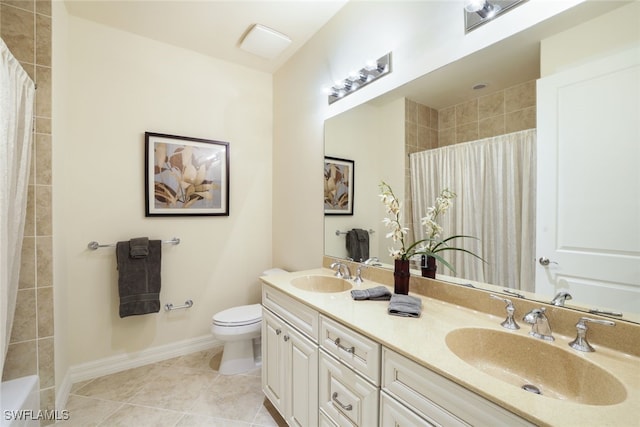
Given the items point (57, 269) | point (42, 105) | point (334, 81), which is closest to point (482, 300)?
point (334, 81)

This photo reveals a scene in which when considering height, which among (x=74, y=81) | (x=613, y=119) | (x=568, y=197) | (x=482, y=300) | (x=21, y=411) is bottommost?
(x=21, y=411)

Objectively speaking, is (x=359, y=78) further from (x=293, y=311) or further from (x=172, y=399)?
(x=172, y=399)

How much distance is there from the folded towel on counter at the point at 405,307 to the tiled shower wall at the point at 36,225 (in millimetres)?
1917

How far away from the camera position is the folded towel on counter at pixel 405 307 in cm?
112

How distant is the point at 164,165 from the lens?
226cm

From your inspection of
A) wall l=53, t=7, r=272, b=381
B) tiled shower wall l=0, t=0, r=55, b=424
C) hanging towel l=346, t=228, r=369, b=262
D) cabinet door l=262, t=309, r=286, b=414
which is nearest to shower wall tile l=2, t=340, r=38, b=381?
tiled shower wall l=0, t=0, r=55, b=424

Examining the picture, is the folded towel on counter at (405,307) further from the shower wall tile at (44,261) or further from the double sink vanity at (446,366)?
the shower wall tile at (44,261)

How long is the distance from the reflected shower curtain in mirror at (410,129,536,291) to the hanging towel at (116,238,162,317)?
199 centimetres

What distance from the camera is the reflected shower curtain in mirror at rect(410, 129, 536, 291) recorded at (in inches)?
44.3

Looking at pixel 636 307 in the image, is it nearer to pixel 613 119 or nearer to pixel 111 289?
pixel 613 119

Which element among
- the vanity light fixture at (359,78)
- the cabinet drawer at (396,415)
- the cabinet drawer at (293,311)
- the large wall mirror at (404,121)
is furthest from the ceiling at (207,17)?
the cabinet drawer at (396,415)

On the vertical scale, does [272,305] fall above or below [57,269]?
below

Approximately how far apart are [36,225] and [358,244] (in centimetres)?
190

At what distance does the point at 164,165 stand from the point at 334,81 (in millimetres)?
1535
